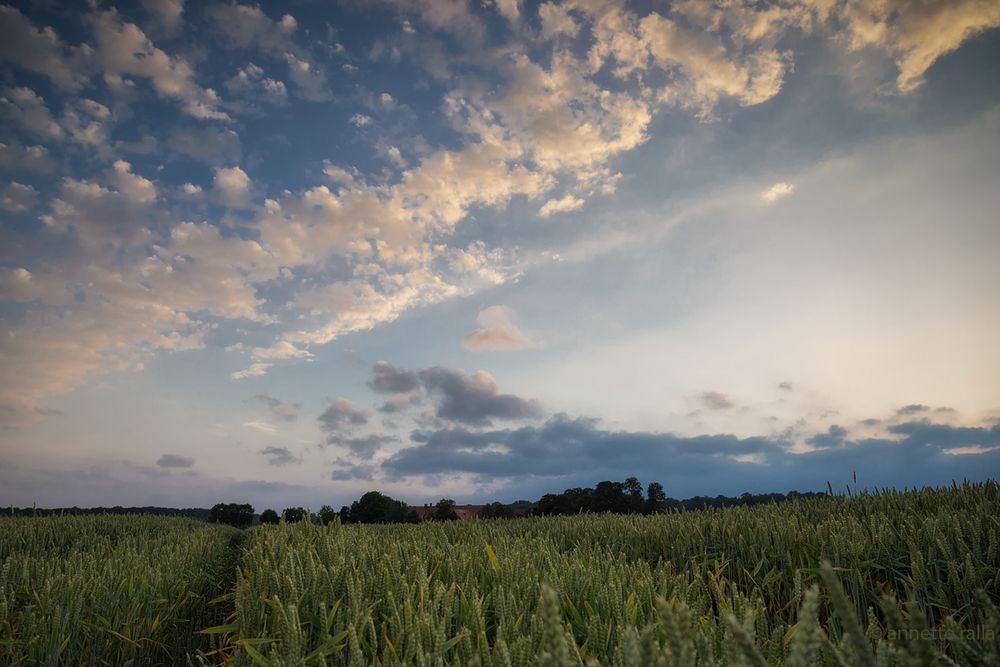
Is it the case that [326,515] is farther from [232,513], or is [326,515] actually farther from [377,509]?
[232,513]

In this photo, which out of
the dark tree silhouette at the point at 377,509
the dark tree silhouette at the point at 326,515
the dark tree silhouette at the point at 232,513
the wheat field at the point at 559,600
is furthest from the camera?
the dark tree silhouette at the point at 232,513

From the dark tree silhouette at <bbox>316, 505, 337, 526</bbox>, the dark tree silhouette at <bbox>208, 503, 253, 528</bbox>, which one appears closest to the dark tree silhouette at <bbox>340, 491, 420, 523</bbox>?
the dark tree silhouette at <bbox>208, 503, 253, 528</bbox>

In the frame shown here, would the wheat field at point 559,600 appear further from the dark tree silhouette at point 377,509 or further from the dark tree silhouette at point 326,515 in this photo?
the dark tree silhouette at point 377,509

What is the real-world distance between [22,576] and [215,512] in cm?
5230

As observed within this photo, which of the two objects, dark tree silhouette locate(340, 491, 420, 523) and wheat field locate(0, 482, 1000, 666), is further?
dark tree silhouette locate(340, 491, 420, 523)

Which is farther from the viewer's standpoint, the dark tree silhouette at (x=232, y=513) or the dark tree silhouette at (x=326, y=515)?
the dark tree silhouette at (x=232, y=513)

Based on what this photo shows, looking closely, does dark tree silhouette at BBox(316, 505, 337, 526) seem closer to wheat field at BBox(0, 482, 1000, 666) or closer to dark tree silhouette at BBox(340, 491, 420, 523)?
wheat field at BBox(0, 482, 1000, 666)

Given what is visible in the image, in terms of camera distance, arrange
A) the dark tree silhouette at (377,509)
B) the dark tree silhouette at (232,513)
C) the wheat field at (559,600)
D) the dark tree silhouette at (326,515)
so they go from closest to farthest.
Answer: the wheat field at (559,600), the dark tree silhouette at (326,515), the dark tree silhouette at (377,509), the dark tree silhouette at (232,513)

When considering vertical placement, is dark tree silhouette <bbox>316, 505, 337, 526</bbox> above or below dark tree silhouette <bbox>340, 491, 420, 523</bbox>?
above

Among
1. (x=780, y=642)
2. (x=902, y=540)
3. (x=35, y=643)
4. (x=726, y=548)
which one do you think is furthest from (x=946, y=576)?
(x=35, y=643)

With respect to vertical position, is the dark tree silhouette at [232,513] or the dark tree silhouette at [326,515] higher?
the dark tree silhouette at [326,515]

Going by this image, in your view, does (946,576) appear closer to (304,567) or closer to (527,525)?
(304,567)

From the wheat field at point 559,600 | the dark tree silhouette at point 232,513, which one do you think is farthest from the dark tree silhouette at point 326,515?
the dark tree silhouette at point 232,513

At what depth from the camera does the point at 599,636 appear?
228 cm
